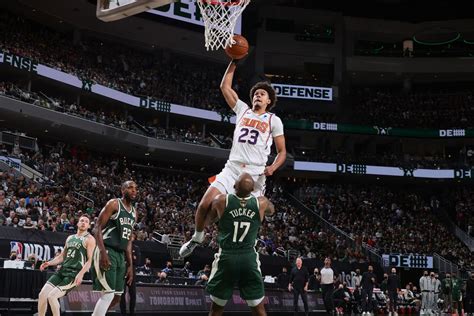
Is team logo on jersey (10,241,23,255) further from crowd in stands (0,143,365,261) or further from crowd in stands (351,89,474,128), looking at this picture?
crowd in stands (351,89,474,128)

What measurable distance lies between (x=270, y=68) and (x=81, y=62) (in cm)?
1495

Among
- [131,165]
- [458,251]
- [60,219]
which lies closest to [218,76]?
[131,165]

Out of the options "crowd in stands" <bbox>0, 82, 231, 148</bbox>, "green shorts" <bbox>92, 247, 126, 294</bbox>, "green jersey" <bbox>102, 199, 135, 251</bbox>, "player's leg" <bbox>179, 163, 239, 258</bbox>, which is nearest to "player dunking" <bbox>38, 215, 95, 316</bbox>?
"green shorts" <bbox>92, 247, 126, 294</bbox>

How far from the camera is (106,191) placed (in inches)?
1198

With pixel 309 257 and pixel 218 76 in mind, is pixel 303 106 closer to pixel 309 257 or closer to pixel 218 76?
pixel 218 76

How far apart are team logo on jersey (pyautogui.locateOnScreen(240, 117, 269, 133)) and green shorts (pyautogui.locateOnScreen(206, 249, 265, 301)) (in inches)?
68.8

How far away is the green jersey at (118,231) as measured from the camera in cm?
906

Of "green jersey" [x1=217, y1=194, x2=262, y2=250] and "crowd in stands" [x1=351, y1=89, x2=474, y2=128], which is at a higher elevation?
"crowd in stands" [x1=351, y1=89, x2=474, y2=128]

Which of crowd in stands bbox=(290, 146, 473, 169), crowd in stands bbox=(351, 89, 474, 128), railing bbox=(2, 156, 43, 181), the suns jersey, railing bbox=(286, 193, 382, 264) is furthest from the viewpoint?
crowd in stands bbox=(351, 89, 474, 128)

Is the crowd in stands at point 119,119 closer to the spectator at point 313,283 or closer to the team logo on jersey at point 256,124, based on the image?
the spectator at point 313,283

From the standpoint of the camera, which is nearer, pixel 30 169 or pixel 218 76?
pixel 30 169

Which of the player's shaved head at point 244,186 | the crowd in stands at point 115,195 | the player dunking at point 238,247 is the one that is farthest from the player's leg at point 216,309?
the crowd in stands at point 115,195

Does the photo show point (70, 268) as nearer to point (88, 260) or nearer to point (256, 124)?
point (88, 260)

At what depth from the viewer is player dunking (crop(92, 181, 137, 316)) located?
8797 millimetres
